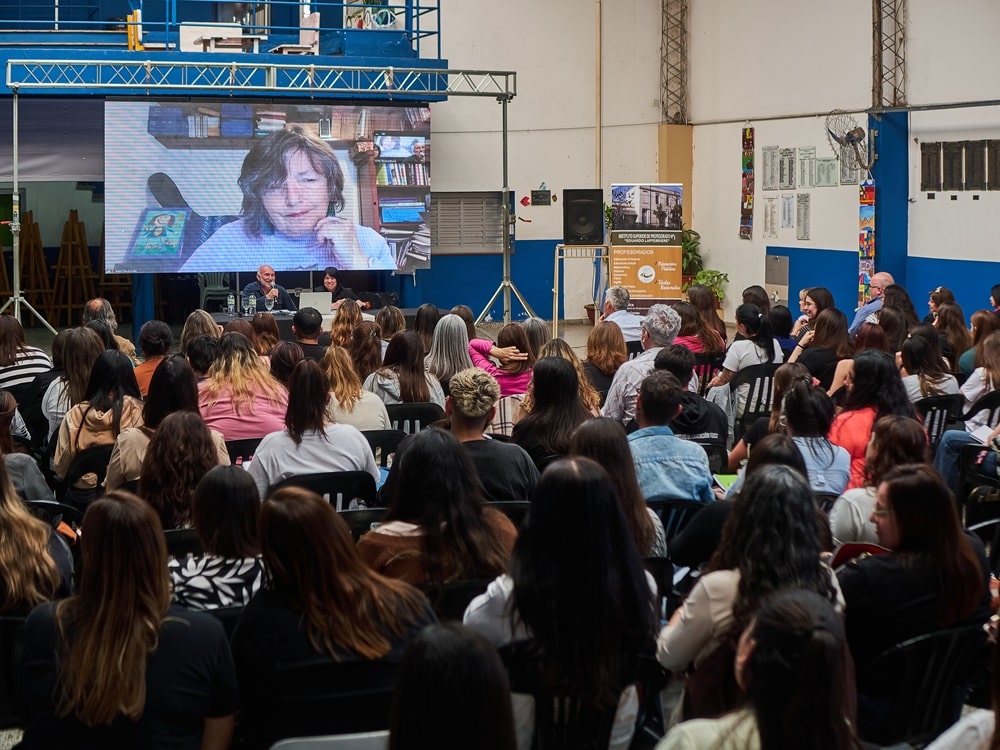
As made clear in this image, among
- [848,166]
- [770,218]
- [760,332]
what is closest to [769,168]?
[770,218]

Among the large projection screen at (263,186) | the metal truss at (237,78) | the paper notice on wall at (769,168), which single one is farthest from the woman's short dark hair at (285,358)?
the paper notice on wall at (769,168)

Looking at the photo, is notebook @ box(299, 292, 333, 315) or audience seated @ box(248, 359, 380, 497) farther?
notebook @ box(299, 292, 333, 315)

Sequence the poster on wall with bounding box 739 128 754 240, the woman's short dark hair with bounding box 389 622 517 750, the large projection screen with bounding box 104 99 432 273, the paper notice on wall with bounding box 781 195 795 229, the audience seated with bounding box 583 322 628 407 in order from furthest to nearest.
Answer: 1. the poster on wall with bounding box 739 128 754 240
2. the paper notice on wall with bounding box 781 195 795 229
3. the large projection screen with bounding box 104 99 432 273
4. the audience seated with bounding box 583 322 628 407
5. the woman's short dark hair with bounding box 389 622 517 750

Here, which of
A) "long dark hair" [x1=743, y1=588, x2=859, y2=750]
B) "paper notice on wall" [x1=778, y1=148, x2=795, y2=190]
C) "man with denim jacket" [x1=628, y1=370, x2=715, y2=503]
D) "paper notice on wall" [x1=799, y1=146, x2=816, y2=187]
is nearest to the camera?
"long dark hair" [x1=743, y1=588, x2=859, y2=750]

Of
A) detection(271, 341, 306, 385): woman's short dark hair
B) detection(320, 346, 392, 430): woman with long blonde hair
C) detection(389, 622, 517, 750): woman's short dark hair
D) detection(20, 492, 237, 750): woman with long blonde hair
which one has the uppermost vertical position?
detection(271, 341, 306, 385): woman's short dark hair

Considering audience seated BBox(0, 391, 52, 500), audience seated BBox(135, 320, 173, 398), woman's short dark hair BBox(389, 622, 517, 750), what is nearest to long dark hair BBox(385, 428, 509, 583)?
woman's short dark hair BBox(389, 622, 517, 750)

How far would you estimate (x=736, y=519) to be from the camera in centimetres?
296

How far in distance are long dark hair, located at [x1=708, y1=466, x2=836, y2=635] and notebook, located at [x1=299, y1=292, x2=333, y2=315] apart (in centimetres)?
1007

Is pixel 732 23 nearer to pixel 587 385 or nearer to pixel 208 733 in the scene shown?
pixel 587 385

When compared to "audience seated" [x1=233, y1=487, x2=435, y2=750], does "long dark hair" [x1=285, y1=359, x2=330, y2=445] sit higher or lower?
higher

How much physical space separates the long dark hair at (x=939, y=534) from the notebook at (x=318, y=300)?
999cm

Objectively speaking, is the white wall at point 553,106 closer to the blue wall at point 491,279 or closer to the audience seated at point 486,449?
the blue wall at point 491,279

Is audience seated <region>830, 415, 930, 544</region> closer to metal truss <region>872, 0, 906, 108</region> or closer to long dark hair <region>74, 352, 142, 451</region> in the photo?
long dark hair <region>74, 352, 142, 451</region>

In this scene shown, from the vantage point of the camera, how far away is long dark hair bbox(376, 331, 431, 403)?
6305mm
